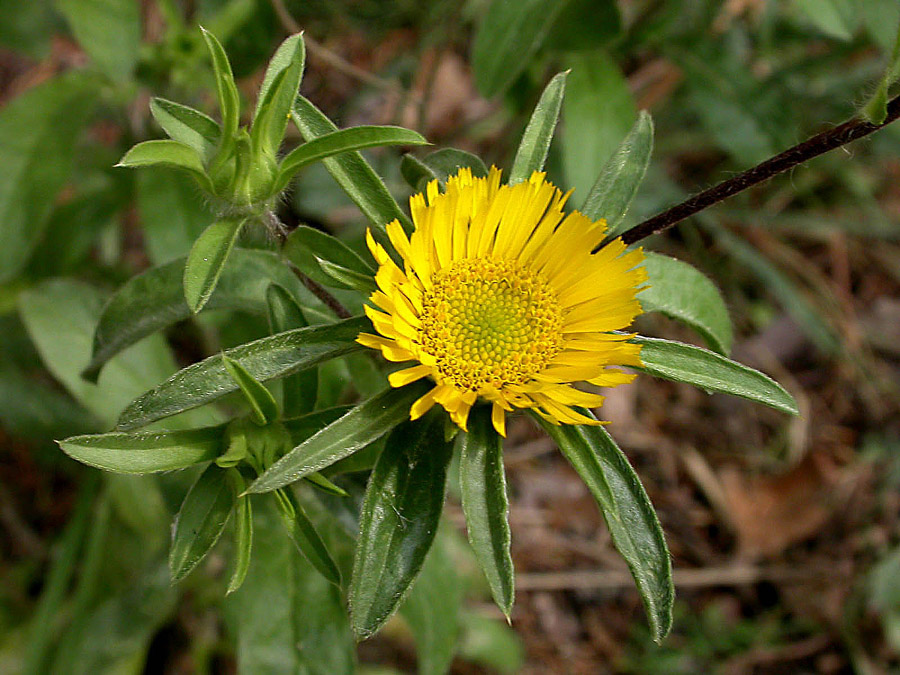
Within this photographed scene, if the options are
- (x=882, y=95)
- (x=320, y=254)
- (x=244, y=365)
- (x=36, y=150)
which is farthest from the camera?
(x=36, y=150)

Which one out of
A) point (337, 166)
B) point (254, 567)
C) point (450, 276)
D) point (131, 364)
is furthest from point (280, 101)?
point (131, 364)

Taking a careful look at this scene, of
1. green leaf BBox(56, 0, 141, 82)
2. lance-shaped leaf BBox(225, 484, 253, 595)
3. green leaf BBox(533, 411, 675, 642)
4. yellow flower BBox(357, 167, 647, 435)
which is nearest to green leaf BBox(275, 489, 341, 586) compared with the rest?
lance-shaped leaf BBox(225, 484, 253, 595)

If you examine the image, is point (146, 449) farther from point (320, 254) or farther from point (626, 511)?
point (626, 511)

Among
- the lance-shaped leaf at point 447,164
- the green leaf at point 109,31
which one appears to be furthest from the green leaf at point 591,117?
the green leaf at point 109,31

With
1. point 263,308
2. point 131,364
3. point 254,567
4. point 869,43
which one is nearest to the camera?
point 263,308

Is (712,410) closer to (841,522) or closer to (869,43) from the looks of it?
(841,522)

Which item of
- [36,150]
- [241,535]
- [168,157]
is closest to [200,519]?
[241,535]
